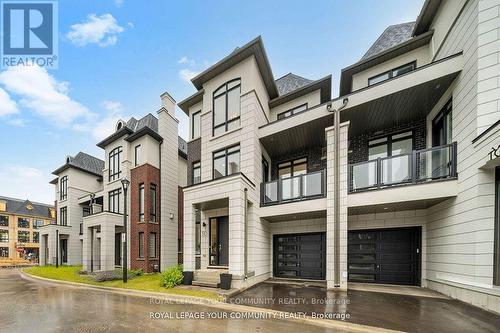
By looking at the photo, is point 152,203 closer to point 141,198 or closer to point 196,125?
point 141,198

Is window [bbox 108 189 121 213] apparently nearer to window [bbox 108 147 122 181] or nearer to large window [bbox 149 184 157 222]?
window [bbox 108 147 122 181]

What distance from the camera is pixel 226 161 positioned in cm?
1195

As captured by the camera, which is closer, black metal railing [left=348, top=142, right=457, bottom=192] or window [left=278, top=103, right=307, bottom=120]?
black metal railing [left=348, top=142, right=457, bottom=192]

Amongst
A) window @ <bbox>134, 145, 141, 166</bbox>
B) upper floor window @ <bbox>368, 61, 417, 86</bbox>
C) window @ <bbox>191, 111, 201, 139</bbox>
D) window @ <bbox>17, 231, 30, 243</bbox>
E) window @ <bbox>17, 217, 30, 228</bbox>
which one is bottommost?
window @ <bbox>17, 231, 30, 243</bbox>

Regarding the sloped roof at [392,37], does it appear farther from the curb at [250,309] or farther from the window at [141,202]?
the window at [141,202]

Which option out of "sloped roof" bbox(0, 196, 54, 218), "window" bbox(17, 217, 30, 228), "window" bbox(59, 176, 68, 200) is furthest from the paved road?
"sloped roof" bbox(0, 196, 54, 218)

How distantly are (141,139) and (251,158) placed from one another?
989 centimetres

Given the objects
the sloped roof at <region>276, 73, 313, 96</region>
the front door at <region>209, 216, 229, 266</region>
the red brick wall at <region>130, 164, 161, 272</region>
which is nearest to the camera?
the front door at <region>209, 216, 229, 266</region>

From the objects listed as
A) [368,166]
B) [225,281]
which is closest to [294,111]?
[368,166]

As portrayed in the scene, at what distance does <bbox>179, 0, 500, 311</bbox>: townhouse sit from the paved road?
3.01m

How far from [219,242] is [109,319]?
594 centimetres

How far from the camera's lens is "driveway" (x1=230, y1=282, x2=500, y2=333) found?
541 centimetres

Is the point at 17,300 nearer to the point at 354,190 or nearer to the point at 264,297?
the point at 264,297

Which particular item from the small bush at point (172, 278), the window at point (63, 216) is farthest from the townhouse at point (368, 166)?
the window at point (63, 216)
